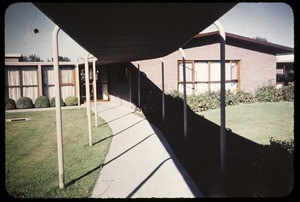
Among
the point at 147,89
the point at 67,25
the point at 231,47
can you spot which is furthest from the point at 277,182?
the point at 231,47

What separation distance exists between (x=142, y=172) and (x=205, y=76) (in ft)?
45.3

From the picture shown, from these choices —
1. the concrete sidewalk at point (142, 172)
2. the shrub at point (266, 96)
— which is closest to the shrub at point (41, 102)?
the concrete sidewalk at point (142, 172)

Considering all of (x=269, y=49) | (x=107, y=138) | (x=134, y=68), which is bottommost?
(x=107, y=138)

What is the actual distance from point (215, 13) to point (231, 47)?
52.1ft

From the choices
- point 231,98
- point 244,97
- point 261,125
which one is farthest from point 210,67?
point 261,125

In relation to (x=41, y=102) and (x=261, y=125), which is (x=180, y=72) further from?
(x=41, y=102)

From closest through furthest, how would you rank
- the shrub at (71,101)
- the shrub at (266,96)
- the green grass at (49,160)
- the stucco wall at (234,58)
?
1. the green grass at (49,160)
2. the stucco wall at (234,58)
3. the shrub at (266,96)
4. the shrub at (71,101)

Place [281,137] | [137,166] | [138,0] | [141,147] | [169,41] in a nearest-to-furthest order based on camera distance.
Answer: [138,0] → [137,166] → [169,41] → [141,147] → [281,137]

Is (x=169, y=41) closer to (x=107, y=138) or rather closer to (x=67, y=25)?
(x=67, y=25)

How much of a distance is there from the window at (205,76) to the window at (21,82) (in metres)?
12.3

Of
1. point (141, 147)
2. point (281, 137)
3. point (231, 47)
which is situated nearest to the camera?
point (141, 147)

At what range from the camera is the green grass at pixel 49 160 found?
4711 mm

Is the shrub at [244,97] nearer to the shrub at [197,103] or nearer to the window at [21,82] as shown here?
the shrub at [197,103]

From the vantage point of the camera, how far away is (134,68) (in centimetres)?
1611
